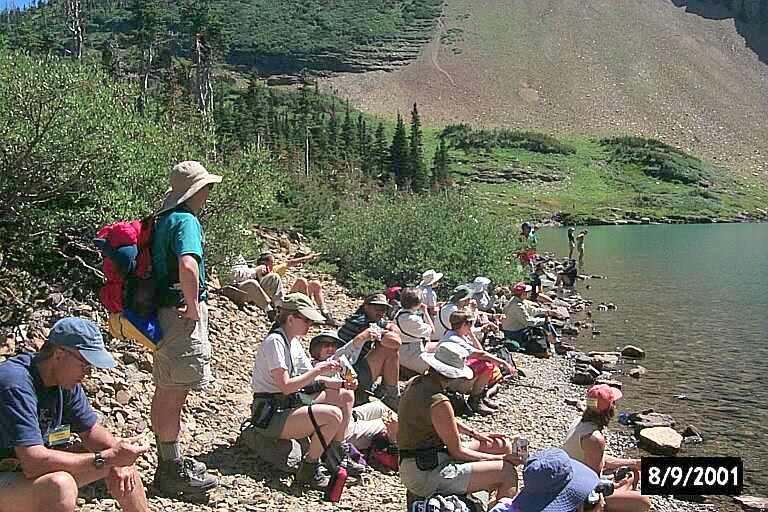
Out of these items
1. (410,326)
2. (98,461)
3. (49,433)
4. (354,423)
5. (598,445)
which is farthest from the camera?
(410,326)

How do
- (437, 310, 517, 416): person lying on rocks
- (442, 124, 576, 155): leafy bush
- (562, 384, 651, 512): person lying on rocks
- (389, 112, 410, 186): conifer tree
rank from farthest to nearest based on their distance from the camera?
(442, 124, 576, 155): leafy bush → (389, 112, 410, 186): conifer tree → (437, 310, 517, 416): person lying on rocks → (562, 384, 651, 512): person lying on rocks

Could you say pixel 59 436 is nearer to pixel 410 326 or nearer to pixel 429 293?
pixel 410 326

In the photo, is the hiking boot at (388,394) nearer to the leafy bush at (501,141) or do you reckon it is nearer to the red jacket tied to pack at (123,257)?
the red jacket tied to pack at (123,257)

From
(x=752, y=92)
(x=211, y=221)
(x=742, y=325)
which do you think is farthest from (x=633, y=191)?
(x=211, y=221)

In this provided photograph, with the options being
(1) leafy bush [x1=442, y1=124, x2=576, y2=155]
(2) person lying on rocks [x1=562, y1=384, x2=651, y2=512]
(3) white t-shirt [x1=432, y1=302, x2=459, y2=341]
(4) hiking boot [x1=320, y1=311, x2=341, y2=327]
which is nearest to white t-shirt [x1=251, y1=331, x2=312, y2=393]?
(2) person lying on rocks [x1=562, y1=384, x2=651, y2=512]

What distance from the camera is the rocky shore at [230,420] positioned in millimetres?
6113

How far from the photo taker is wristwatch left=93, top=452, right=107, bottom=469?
4.31m

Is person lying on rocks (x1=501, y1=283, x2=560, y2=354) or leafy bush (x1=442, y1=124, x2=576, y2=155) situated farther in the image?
leafy bush (x1=442, y1=124, x2=576, y2=155)

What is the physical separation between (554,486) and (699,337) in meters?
16.3

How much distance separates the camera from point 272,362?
632cm

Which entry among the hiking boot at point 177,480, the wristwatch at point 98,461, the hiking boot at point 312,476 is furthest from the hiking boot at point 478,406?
the wristwatch at point 98,461

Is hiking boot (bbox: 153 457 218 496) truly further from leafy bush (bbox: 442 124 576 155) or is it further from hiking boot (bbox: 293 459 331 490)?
leafy bush (bbox: 442 124 576 155)
